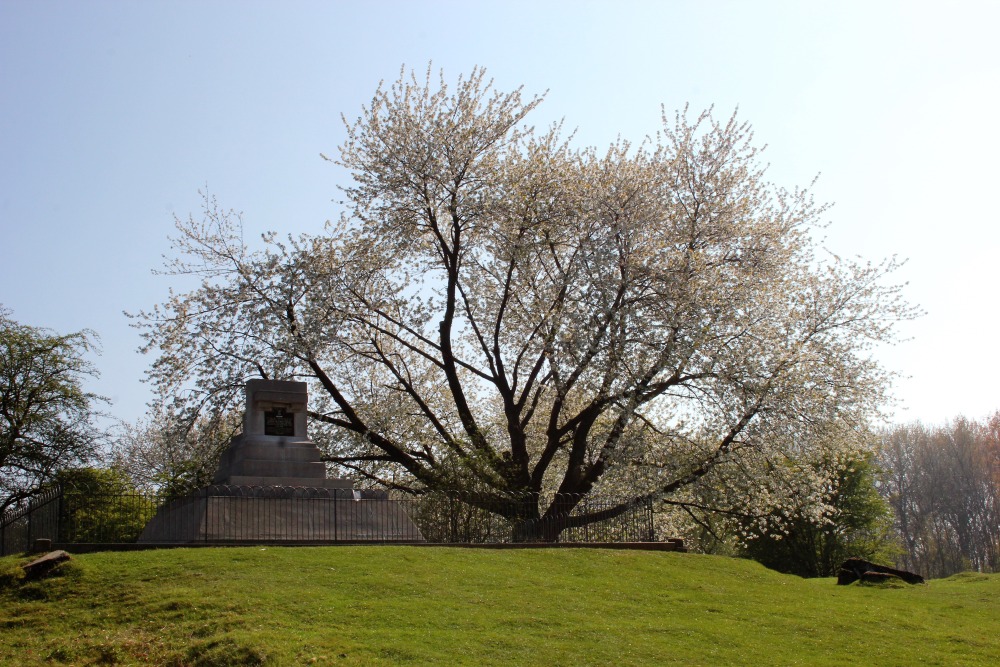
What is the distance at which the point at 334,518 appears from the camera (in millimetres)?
19000

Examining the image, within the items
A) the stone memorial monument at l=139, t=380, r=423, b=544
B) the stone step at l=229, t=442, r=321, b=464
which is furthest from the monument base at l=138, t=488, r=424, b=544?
the stone step at l=229, t=442, r=321, b=464

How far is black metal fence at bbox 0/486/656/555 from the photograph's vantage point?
59.4 ft

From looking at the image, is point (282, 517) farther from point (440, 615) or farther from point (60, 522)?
point (440, 615)

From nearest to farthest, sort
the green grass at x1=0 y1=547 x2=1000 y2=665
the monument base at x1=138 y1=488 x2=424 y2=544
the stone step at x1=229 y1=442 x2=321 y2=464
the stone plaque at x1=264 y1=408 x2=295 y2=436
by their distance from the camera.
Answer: the green grass at x1=0 y1=547 x2=1000 y2=665 < the monument base at x1=138 y1=488 x2=424 y2=544 < the stone step at x1=229 y1=442 x2=321 y2=464 < the stone plaque at x1=264 y1=408 x2=295 y2=436

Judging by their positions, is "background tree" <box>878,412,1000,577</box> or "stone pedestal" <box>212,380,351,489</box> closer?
"stone pedestal" <box>212,380,351,489</box>

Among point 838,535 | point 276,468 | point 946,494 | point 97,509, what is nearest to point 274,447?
point 276,468

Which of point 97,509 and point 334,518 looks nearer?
point 334,518

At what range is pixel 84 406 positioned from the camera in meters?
30.1

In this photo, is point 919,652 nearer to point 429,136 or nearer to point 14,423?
point 429,136

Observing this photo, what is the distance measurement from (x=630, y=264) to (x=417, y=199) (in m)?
6.13

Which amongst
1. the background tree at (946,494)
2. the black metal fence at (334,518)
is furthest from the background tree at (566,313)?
the background tree at (946,494)

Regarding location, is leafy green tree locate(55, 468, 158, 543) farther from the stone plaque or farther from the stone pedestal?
the stone plaque

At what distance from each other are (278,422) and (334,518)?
287 centimetres

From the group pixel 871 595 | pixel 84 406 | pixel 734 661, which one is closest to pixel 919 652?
pixel 734 661
